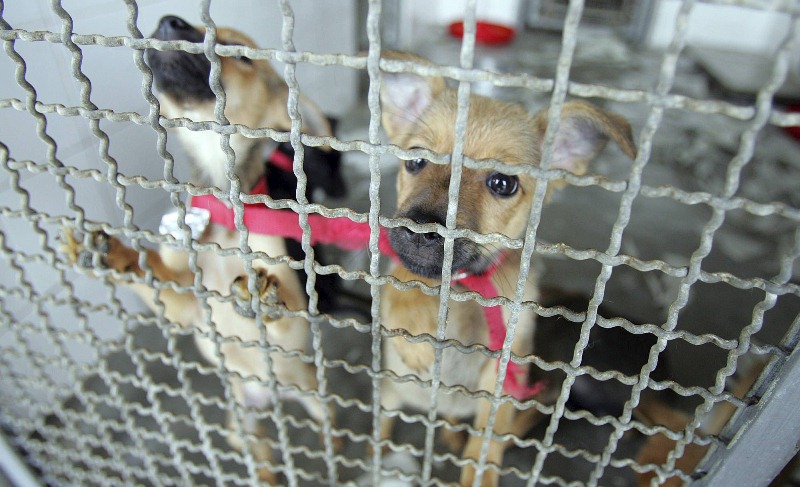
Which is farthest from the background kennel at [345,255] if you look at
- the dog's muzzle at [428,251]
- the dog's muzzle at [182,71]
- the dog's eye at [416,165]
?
the dog's eye at [416,165]

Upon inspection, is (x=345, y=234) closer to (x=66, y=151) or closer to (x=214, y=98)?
(x=214, y=98)

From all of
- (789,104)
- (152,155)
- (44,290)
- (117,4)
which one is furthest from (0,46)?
(789,104)

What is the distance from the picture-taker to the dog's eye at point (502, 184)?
1.56m

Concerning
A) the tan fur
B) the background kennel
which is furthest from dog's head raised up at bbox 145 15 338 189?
the tan fur

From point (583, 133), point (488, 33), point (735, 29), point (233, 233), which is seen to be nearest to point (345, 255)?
point (233, 233)

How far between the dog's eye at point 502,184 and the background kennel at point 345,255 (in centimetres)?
26

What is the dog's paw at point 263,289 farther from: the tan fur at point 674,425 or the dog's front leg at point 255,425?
the tan fur at point 674,425

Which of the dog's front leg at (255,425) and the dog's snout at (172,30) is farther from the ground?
the dog's snout at (172,30)

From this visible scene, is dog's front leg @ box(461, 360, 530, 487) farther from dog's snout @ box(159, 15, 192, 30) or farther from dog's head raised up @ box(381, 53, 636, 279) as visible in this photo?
dog's snout @ box(159, 15, 192, 30)

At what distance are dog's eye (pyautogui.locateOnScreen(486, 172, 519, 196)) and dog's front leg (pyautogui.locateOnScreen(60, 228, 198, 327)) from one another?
36.2 inches

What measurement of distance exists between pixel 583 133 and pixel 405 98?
577mm

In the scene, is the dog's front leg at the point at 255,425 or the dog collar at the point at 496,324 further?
the dog's front leg at the point at 255,425

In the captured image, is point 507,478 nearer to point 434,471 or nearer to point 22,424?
point 434,471

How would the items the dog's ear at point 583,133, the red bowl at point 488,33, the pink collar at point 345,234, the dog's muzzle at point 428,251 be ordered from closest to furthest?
the dog's ear at point 583,133 → the dog's muzzle at point 428,251 → the pink collar at point 345,234 → the red bowl at point 488,33
